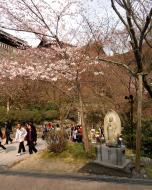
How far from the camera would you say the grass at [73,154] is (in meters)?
19.0

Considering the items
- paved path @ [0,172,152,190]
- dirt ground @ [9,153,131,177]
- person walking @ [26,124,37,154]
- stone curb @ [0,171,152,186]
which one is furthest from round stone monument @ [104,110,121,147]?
person walking @ [26,124,37,154]

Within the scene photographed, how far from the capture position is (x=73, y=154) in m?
19.5

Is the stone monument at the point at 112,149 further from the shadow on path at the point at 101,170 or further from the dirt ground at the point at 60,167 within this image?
the dirt ground at the point at 60,167

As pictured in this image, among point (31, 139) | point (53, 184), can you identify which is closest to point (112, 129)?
point (53, 184)

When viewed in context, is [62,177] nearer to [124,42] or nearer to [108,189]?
[108,189]

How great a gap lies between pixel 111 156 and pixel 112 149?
310mm

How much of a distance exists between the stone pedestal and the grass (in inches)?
39.7

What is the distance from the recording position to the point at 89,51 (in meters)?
22.0

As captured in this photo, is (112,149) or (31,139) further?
(31,139)

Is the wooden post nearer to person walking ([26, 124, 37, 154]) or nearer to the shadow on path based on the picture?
the shadow on path

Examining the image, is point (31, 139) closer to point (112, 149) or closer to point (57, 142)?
point (57, 142)

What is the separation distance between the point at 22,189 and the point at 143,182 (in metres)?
4.80

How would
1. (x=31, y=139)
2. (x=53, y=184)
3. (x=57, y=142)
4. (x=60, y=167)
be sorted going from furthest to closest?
(x=31, y=139)
(x=57, y=142)
(x=60, y=167)
(x=53, y=184)

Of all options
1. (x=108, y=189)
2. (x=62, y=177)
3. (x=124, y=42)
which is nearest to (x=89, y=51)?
(x=124, y=42)
